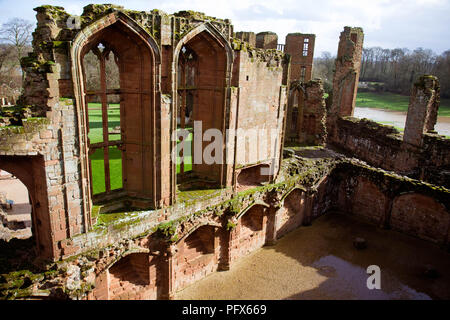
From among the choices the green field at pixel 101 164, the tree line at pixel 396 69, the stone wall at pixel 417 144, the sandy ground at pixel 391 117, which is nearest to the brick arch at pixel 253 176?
the green field at pixel 101 164

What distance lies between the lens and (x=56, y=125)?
704 cm

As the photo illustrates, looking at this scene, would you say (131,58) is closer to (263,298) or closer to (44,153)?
(44,153)

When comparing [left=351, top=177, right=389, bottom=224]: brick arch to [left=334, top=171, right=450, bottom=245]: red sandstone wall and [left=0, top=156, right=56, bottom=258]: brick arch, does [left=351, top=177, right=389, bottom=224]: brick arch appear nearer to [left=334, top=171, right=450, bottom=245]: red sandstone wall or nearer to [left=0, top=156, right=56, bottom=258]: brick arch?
[left=334, top=171, right=450, bottom=245]: red sandstone wall

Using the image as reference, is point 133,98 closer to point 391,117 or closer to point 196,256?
point 196,256

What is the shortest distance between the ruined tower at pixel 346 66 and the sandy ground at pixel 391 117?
39.9 feet

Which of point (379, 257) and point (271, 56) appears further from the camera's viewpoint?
point (379, 257)

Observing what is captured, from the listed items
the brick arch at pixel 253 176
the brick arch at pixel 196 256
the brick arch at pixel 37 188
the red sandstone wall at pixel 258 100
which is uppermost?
the red sandstone wall at pixel 258 100

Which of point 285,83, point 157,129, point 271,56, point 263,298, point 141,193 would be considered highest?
point 271,56

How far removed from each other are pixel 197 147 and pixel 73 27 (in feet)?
17.0

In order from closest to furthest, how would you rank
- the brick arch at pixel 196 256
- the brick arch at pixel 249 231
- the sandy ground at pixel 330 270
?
the brick arch at pixel 196 256 < the sandy ground at pixel 330 270 < the brick arch at pixel 249 231

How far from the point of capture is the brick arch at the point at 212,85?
9.73m

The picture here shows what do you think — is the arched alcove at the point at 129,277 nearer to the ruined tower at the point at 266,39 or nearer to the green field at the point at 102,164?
the green field at the point at 102,164

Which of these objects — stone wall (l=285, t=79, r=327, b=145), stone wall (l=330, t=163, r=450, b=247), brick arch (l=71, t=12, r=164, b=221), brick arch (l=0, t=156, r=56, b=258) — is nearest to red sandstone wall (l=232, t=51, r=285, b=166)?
brick arch (l=71, t=12, r=164, b=221)

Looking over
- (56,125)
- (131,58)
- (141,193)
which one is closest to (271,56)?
(131,58)
